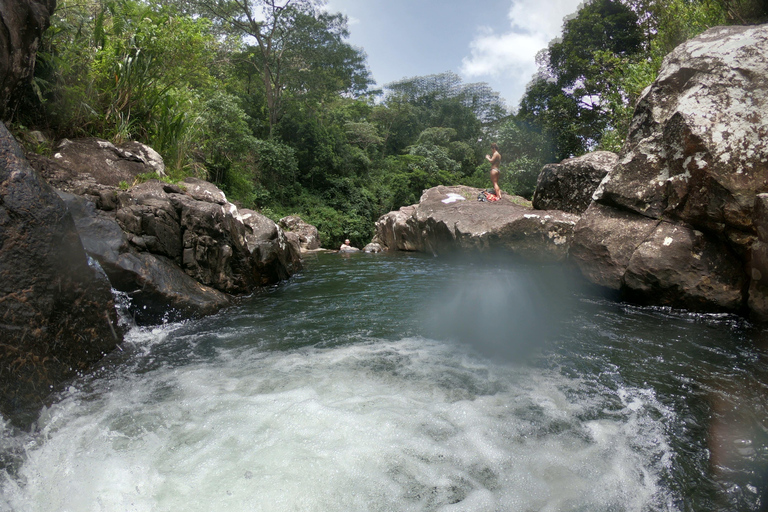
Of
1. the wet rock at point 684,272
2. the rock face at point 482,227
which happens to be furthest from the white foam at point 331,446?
the rock face at point 482,227

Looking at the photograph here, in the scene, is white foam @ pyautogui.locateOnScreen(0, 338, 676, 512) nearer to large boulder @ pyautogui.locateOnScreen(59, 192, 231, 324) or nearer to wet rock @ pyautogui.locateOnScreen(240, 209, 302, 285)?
large boulder @ pyautogui.locateOnScreen(59, 192, 231, 324)

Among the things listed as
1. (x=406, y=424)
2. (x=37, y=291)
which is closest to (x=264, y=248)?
(x=37, y=291)

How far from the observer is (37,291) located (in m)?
2.71

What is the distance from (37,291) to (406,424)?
8.80 ft

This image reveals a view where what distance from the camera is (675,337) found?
411 cm

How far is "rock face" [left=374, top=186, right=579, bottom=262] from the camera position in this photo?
9.20m

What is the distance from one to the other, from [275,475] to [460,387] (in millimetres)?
1499

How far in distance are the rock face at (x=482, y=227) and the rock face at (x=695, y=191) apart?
282 cm

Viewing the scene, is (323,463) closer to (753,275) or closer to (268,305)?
(268,305)

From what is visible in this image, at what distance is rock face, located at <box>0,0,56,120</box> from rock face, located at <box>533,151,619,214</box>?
10098 mm

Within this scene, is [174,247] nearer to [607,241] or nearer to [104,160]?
[104,160]

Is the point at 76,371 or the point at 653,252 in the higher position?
the point at 653,252

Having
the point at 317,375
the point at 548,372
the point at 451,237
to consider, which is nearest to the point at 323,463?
the point at 317,375

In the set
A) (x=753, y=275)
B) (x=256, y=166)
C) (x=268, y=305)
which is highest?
(x=256, y=166)
